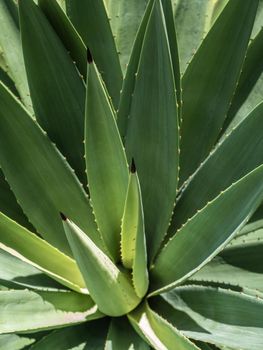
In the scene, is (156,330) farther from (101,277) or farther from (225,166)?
(225,166)

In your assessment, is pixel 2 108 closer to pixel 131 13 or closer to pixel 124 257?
pixel 124 257

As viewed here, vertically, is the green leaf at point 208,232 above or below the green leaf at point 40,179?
below

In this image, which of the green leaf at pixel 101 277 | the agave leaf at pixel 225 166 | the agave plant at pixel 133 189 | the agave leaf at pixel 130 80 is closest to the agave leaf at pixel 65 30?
the agave plant at pixel 133 189

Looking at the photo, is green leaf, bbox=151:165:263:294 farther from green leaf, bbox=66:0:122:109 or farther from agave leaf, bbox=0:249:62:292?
green leaf, bbox=66:0:122:109

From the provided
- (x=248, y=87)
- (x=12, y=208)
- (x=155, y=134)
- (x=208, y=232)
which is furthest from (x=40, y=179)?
(x=248, y=87)

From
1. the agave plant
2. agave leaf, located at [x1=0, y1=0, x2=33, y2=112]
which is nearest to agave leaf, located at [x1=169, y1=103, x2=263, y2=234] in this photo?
the agave plant

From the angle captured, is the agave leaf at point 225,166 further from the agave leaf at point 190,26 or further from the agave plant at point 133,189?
the agave leaf at point 190,26
